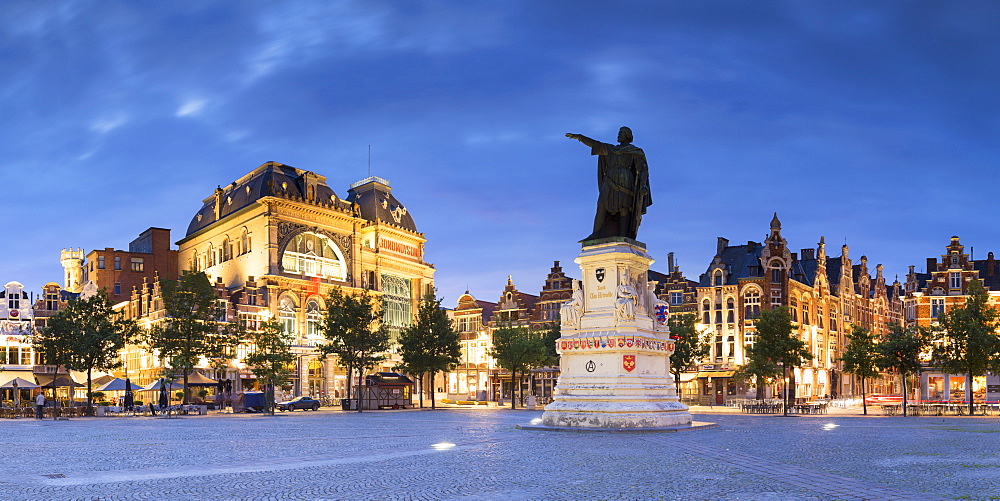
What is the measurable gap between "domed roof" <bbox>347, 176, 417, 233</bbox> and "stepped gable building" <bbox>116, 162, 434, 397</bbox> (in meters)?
0.16

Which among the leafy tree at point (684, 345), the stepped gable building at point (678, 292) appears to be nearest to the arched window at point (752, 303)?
the stepped gable building at point (678, 292)

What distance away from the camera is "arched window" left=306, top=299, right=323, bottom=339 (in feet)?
288

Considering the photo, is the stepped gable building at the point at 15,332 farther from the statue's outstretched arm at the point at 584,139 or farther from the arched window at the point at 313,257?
the statue's outstretched arm at the point at 584,139

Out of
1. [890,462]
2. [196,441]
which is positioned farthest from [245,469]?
[890,462]

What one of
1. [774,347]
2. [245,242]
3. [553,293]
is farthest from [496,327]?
[774,347]

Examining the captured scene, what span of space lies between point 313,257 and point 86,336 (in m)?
33.8

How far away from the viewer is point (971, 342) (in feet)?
177

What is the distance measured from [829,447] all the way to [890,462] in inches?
144

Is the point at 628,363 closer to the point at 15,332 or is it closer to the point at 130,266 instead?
the point at 15,332

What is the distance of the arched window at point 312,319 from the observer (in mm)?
87750

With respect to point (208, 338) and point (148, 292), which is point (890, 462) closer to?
point (208, 338)

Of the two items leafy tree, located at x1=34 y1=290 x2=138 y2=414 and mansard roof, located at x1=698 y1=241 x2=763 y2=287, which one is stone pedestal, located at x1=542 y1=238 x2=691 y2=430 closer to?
leafy tree, located at x1=34 y1=290 x2=138 y2=414

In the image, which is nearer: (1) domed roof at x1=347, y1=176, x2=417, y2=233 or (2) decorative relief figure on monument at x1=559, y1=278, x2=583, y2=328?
(2) decorative relief figure on monument at x1=559, y1=278, x2=583, y2=328

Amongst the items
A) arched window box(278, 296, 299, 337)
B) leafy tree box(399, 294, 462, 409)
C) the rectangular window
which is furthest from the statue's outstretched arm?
the rectangular window
